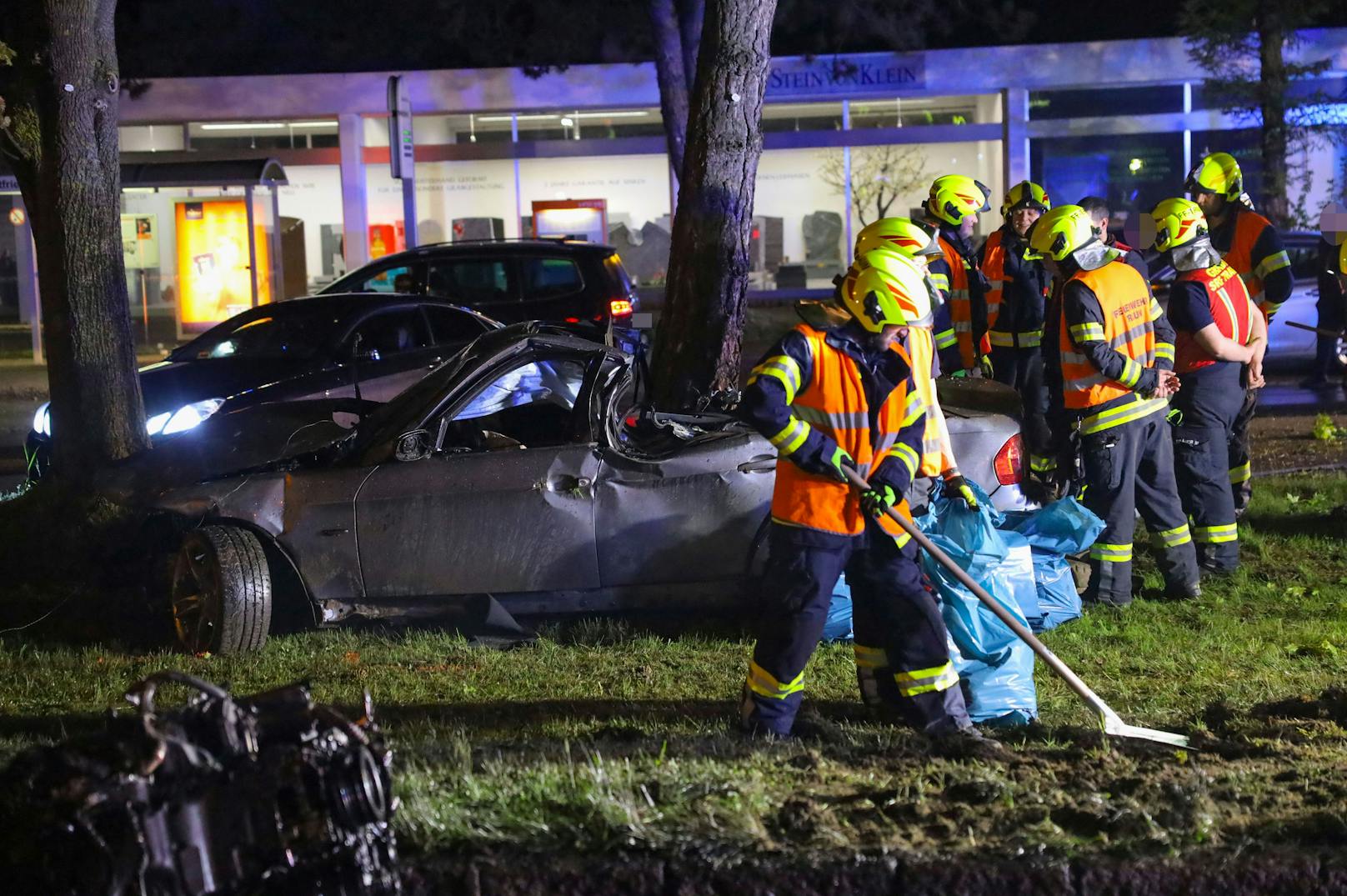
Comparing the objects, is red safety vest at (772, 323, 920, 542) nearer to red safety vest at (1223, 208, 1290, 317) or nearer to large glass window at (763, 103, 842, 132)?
red safety vest at (1223, 208, 1290, 317)

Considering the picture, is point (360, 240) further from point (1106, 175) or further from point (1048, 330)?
point (1048, 330)

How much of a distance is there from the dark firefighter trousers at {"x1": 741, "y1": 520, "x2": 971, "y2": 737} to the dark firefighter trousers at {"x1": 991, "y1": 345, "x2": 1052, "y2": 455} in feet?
13.0

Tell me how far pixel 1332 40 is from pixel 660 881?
986 inches

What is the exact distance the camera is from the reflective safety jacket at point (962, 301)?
8.60 m

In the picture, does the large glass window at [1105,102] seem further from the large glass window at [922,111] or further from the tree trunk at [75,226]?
the tree trunk at [75,226]

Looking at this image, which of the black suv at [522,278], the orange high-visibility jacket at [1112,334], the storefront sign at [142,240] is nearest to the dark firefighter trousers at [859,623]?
the orange high-visibility jacket at [1112,334]

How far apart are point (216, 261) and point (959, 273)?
13901 mm

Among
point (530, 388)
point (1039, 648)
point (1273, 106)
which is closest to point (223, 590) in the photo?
point (530, 388)

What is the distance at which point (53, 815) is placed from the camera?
318 centimetres

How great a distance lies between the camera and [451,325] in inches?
439

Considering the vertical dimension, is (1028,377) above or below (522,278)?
below

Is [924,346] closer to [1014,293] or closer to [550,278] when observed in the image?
[1014,293]

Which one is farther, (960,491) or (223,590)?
(223,590)

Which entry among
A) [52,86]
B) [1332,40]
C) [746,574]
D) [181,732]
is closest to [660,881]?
[181,732]
